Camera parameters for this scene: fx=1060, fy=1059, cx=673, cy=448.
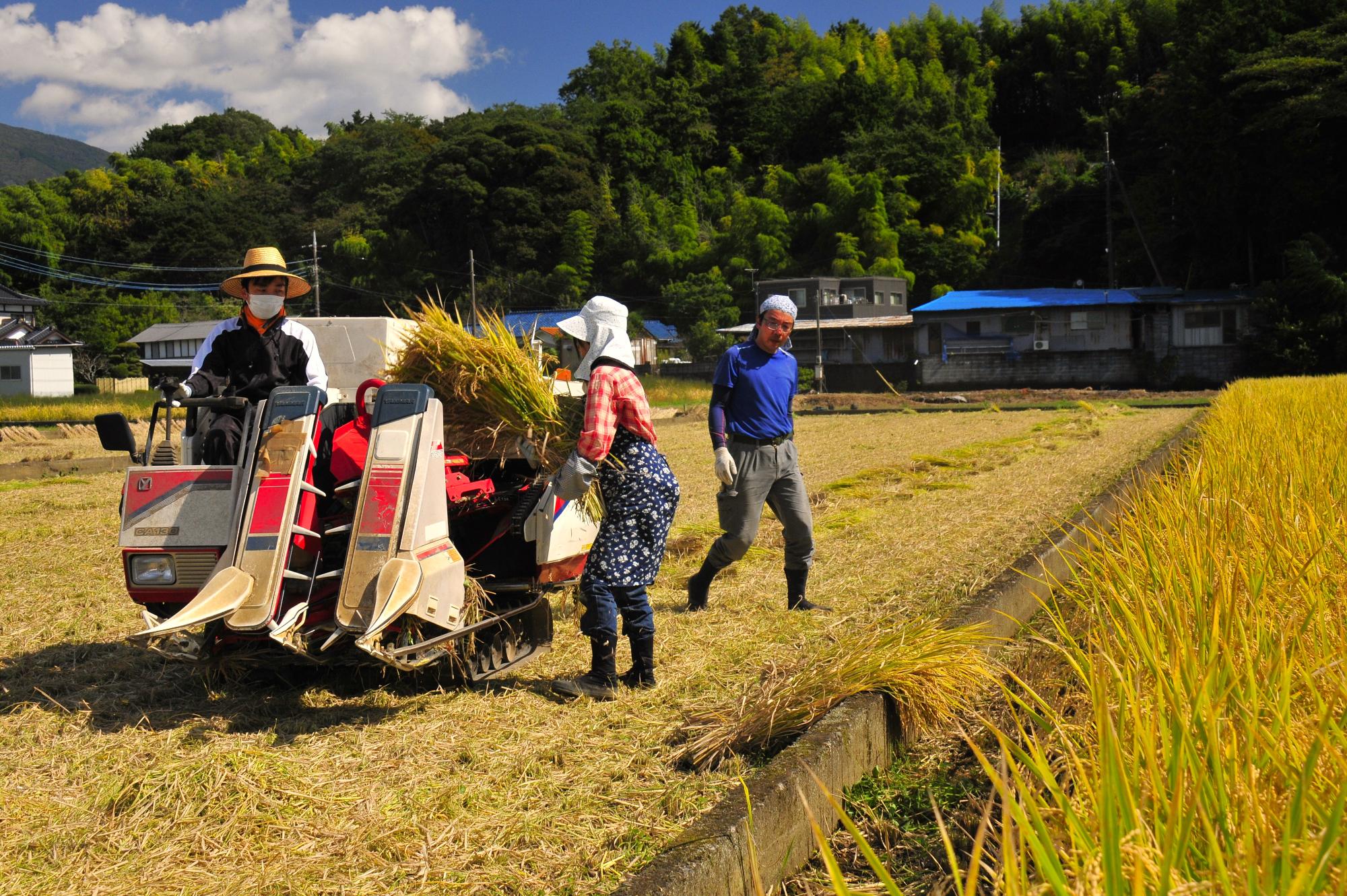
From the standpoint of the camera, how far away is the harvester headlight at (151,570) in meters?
4.14

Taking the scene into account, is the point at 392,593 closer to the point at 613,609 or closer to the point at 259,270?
the point at 613,609

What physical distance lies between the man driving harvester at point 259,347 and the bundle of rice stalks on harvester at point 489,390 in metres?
0.46

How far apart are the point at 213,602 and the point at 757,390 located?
306cm

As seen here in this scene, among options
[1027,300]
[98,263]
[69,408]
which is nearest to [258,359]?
[69,408]

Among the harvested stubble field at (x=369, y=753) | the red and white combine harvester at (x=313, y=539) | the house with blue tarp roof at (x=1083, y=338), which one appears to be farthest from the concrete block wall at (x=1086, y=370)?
the red and white combine harvester at (x=313, y=539)

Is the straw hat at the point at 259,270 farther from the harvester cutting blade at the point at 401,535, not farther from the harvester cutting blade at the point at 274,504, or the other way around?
the harvester cutting blade at the point at 401,535

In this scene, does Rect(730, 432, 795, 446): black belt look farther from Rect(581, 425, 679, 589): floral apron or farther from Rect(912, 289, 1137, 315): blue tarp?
Rect(912, 289, 1137, 315): blue tarp

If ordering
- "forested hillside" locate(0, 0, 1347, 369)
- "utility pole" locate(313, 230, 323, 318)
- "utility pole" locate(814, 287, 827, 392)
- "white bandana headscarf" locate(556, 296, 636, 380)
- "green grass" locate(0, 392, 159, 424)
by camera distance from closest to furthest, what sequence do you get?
"white bandana headscarf" locate(556, 296, 636, 380)
"green grass" locate(0, 392, 159, 424)
"utility pole" locate(313, 230, 323, 318)
"forested hillside" locate(0, 0, 1347, 369)
"utility pole" locate(814, 287, 827, 392)

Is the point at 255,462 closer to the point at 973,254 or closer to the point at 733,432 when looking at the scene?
the point at 733,432

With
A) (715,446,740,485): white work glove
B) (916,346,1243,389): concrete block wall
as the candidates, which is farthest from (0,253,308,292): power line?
(715,446,740,485): white work glove

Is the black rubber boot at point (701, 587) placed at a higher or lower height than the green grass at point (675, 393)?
lower

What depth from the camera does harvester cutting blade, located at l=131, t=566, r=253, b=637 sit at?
12.0ft

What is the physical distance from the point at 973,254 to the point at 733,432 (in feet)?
173

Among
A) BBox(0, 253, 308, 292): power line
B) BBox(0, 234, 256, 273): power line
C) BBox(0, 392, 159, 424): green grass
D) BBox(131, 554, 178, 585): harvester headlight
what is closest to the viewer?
BBox(131, 554, 178, 585): harvester headlight
